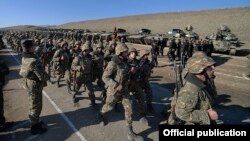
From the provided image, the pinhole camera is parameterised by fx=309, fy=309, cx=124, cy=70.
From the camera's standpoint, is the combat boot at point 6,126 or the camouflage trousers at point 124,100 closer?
the camouflage trousers at point 124,100

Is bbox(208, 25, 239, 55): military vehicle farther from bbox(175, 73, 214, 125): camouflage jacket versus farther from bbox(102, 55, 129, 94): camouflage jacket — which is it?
bbox(175, 73, 214, 125): camouflage jacket

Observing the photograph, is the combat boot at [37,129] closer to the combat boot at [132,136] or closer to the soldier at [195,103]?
the combat boot at [132,136]

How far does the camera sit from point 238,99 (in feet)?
39.4

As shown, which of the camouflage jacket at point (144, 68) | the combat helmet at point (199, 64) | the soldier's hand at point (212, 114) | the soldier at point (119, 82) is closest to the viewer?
the soldier's hand at point (212, 114)

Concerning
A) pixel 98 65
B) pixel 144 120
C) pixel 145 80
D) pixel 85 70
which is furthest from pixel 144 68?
pixel 98 65

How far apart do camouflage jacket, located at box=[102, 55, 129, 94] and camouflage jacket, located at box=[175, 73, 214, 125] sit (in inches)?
119

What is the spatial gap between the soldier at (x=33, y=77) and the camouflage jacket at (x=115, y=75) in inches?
61.2

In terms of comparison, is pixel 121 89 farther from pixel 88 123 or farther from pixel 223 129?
pixel 223 129

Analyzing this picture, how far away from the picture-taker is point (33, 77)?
7.71 meters

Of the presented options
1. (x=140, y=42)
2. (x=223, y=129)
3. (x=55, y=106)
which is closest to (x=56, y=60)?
(x=55, y=106)

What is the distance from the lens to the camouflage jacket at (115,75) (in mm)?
7594

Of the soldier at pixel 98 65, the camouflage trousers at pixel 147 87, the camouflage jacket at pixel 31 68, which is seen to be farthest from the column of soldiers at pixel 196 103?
the soldier at pixel 98 65

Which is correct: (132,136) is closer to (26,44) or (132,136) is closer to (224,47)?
(26,44)

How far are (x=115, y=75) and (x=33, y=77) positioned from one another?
2046 mm
